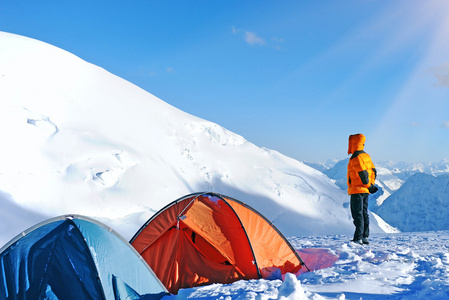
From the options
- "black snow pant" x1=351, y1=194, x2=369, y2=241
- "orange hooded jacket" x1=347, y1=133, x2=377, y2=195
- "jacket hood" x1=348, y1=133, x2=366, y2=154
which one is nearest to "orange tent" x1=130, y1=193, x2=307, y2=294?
"black snow pant" x1=351, y1=194, x2=369, y2=241

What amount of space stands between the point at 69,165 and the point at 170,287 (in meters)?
8.42

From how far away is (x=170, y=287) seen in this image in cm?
480

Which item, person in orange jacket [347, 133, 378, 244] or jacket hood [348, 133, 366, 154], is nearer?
person in orange jacket [347, 133, 378, 244]

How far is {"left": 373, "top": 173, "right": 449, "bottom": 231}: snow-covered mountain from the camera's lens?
64375 mm

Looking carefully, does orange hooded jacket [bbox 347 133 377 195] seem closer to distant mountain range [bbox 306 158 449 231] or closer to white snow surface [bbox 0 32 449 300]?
white snow surface [bbox 0 32 449 300]

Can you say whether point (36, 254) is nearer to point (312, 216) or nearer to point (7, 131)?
point (7, 131)

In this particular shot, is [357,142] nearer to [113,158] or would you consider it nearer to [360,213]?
[360,213]

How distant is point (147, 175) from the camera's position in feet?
43.9

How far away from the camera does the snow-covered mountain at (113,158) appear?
10711 mm

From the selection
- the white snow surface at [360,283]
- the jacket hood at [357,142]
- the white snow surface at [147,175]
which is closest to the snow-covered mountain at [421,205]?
the white snow surface at [147,175]

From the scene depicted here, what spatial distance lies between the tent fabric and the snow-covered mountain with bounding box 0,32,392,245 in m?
5.74

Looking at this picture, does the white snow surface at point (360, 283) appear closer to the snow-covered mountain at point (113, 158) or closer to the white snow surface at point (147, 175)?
the white snow surface at point (147, 175)

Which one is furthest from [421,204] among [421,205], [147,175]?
[147,175]

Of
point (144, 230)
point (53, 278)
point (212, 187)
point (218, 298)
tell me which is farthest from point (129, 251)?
point (212, 187)
